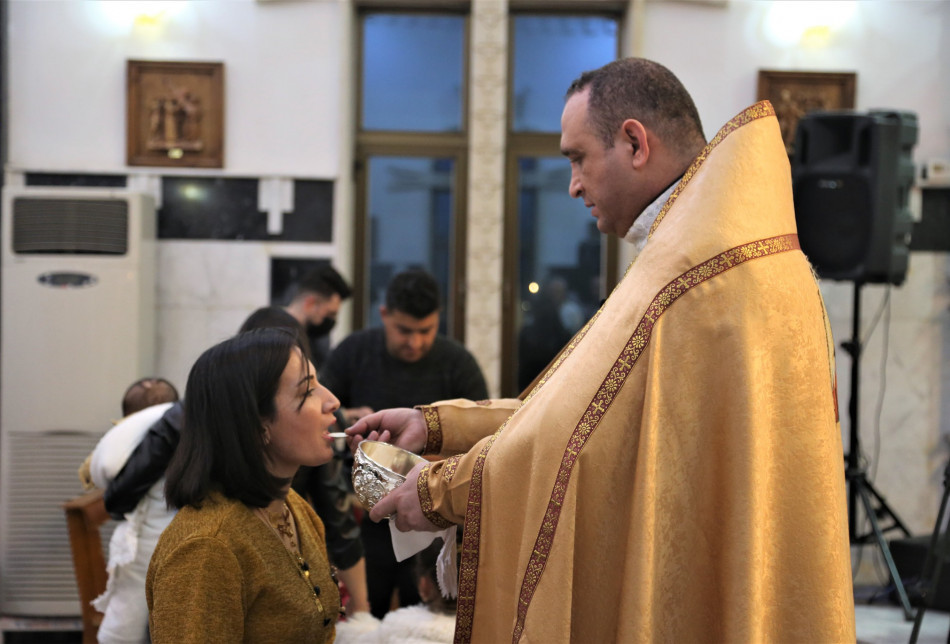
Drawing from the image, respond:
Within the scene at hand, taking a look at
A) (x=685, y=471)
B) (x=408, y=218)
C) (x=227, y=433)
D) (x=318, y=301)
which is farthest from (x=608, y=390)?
(x=408, y=218)

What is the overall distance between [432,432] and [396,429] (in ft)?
0.25

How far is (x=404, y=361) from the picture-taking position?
401cm

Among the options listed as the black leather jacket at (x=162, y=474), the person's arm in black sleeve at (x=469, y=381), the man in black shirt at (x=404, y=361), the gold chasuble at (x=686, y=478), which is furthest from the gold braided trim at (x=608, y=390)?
the person's arm in black sleeve at (x=469, y=381)

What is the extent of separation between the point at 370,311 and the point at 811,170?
8.15 ft

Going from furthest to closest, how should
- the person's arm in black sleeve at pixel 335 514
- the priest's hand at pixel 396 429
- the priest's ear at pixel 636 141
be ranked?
the person's arm in black sleeve at pixel 335 514
the priest's hand at pixel 396 429
the priest's ear at pixel 636 141

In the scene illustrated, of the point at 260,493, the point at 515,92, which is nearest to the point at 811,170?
the point at 515,92

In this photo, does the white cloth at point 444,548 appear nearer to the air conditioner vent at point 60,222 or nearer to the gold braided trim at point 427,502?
the gold braided trim at point 427,502

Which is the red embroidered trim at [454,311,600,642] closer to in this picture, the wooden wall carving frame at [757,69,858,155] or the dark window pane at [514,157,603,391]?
the dark window pane at [514,157,603,391]

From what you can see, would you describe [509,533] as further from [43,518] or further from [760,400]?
[43,518]

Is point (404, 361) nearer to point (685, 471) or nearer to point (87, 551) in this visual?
point (87, 551)

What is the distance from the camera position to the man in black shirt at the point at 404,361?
386 centimetres

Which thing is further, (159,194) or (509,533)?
(159,194)

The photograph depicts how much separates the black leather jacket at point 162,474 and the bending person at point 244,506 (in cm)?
67

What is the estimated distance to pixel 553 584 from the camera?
4.92 ft
